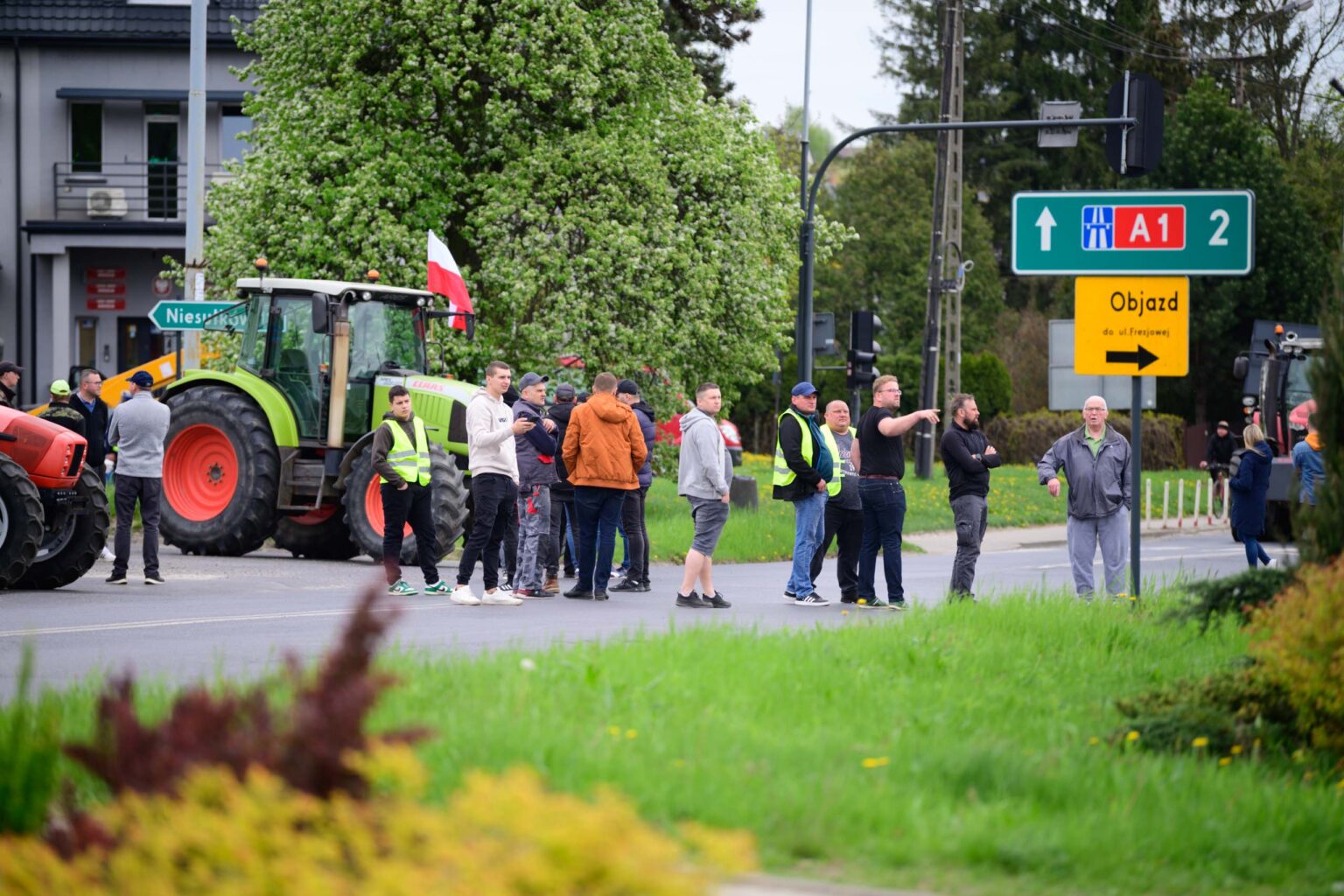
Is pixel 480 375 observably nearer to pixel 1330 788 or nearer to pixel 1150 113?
pixel 1150 113

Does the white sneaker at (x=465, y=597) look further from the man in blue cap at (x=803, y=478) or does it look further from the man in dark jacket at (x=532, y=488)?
the man in blue cap at (x=803, y=478)

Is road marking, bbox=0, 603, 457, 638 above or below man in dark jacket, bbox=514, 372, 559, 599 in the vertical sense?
below

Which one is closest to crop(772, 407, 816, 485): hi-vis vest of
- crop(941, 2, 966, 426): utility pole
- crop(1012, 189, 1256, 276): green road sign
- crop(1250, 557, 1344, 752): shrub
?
crop(1012, 189, 1256, 276): green road sign

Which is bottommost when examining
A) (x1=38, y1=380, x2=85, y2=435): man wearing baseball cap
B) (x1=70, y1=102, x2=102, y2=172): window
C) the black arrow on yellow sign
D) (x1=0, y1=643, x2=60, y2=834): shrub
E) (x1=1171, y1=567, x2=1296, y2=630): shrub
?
(x1=0, y1=643, x2=60, y2=834): shrub

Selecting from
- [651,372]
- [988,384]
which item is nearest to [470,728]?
[651,372]

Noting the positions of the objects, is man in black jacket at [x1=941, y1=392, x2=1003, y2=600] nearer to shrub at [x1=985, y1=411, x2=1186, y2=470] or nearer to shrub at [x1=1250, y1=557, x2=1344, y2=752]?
shrub at [x1=1250, y1=557, x2=1344, y2=752]

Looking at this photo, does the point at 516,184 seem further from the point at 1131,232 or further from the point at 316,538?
the point at 1131,232

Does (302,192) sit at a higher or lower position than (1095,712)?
higher

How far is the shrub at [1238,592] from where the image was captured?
8.36 m

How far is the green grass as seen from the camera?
75.6 ft

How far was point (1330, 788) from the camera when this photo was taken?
7012 millimetres

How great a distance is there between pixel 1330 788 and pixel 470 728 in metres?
3.30

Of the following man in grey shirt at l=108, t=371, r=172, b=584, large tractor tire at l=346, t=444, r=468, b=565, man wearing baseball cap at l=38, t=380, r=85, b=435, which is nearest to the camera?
man in grey shirt at l=108, t=371, r=172, b=584

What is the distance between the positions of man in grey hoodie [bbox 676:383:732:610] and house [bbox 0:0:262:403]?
2453 centimetres
